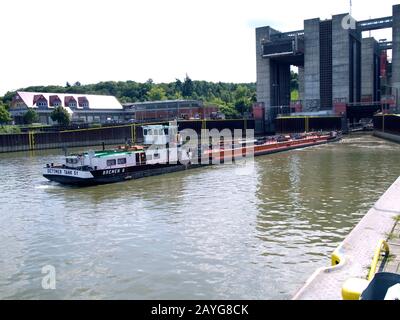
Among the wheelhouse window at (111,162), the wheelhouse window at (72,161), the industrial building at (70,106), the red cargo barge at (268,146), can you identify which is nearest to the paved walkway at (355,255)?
the wheelhouse window at (111,162)

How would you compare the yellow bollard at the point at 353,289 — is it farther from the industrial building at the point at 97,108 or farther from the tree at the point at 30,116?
the tree at the point at 30,116

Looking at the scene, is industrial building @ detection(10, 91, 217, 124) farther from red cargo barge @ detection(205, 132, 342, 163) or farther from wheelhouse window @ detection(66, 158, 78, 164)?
wheelhouse window @ detection(66, 158, 78, 164)

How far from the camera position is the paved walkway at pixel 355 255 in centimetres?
928

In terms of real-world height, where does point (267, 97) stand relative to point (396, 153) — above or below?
above

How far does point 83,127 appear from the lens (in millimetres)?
83812

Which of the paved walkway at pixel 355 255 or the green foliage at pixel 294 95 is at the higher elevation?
the green foliage at pixel 294 95

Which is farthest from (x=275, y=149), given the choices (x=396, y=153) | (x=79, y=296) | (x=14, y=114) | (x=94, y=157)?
(x=14, y=114)

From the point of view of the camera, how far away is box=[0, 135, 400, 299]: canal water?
40.6ft

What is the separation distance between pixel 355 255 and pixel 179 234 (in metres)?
7.95

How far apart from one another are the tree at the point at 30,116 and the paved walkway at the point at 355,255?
334 feet

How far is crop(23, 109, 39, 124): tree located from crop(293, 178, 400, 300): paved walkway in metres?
102
